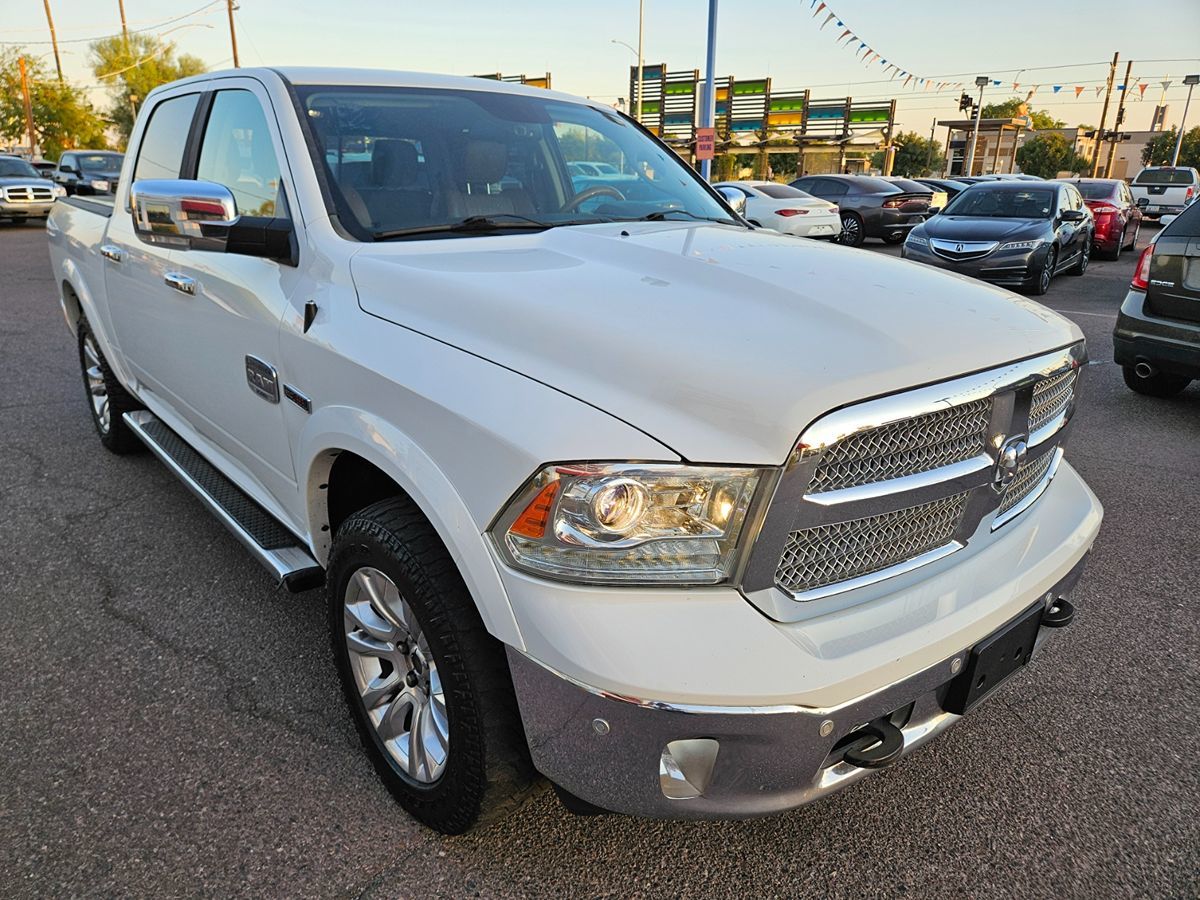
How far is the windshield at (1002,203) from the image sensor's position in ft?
39.3

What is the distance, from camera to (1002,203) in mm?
12258

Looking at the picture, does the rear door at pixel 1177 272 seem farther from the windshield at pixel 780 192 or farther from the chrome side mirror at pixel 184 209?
the windshield at pixel 780 192

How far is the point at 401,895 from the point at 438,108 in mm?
2386

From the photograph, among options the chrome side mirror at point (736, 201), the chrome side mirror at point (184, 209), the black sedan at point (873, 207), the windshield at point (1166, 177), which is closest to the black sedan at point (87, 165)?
the black sedan at point (873, 207)

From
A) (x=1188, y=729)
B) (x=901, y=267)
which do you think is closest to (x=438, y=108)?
(x=901, y=267)

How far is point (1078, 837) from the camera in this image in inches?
83.2

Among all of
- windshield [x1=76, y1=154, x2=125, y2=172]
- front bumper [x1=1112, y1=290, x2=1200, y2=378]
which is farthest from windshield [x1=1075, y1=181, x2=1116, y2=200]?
windshield [x1=76, y1=154, x2=125, y2=172]

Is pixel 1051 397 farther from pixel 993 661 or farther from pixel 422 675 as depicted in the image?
pixel 422 675

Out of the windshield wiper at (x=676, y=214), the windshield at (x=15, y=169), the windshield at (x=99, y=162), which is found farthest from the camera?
the windshield at (x=99, y=162)

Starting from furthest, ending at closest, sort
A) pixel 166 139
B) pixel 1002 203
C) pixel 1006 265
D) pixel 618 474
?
pixel 1002 203 < pixel 1006 265 < pixel 166 139 < pixel 618 474

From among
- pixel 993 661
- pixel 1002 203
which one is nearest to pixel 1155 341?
pixel 993 661

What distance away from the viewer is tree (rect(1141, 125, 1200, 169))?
7844 cm

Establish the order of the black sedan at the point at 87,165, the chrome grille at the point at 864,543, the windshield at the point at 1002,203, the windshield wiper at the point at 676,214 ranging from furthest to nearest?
the black sedan at the point at 87,165
the windshield at the point at 1002,203
the windshield wiper at the point at 676,214
the chrome grille at the point at 864,543

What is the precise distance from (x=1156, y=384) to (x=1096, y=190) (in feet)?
43.2
